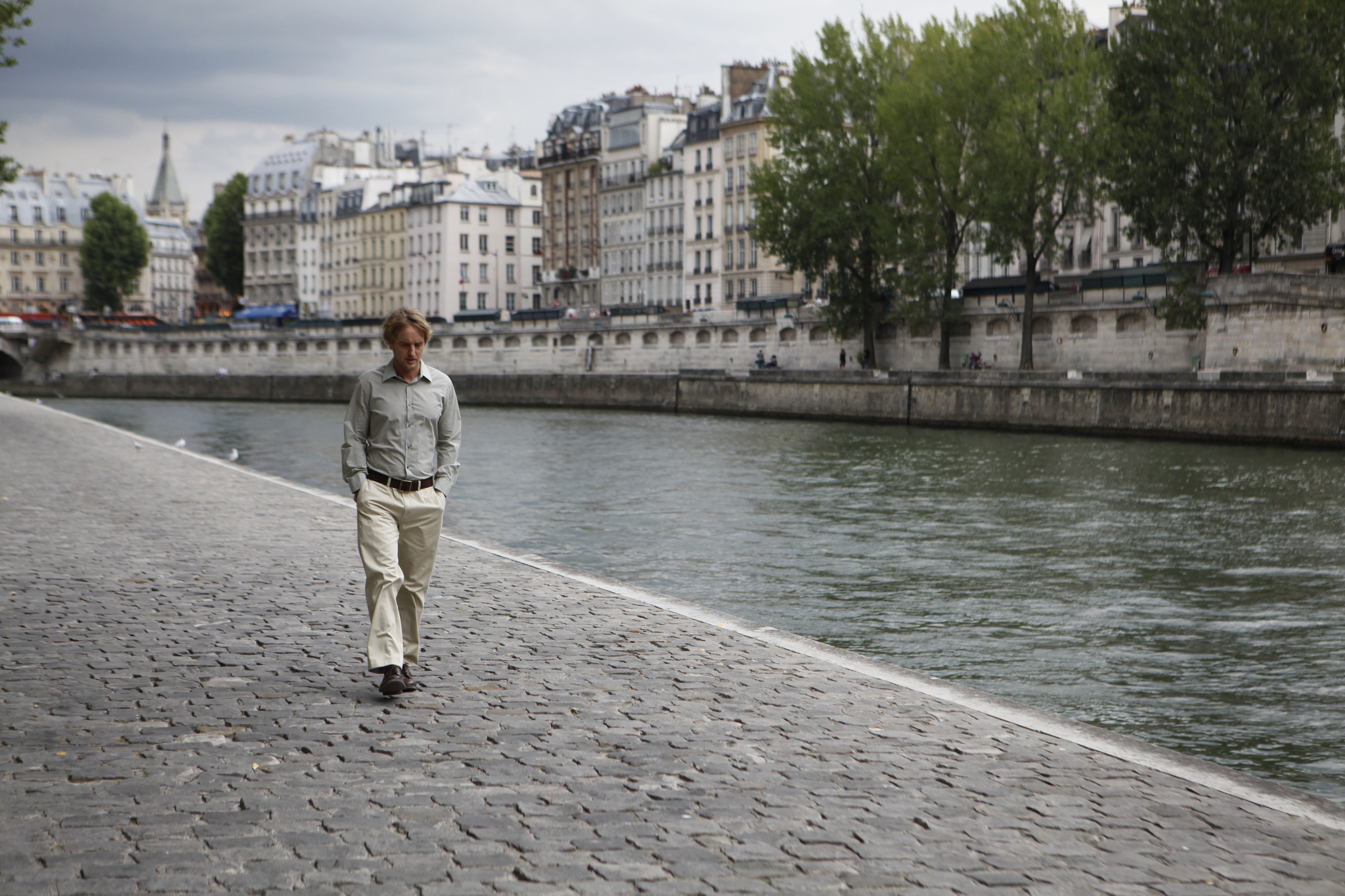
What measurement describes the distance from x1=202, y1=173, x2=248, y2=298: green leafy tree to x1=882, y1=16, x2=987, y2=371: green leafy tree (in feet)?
306

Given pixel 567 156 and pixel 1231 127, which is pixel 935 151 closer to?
pixel 1231 127

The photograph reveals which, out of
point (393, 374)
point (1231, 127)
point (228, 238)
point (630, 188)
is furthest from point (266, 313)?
point (393, 374)

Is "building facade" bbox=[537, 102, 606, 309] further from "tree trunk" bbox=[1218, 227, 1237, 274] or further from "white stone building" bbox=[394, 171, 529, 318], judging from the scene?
"tree trunk" bbox=[1218, 227, 1237, 274]

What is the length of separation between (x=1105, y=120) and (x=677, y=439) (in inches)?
741

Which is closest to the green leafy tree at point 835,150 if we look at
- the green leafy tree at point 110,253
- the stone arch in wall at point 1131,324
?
the stone arch in wall at point 1131,324

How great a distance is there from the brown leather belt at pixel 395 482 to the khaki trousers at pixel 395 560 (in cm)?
2

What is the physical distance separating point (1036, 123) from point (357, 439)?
47170 millimetres

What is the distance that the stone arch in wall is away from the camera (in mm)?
53450

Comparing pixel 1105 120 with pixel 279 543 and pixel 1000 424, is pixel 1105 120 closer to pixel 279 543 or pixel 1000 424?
pixel 1000 424

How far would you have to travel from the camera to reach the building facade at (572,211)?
107938 millimetres

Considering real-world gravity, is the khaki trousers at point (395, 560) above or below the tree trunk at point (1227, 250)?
below

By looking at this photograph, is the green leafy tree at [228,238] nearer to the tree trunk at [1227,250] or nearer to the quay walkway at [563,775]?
the tree trunk at [1227,250]

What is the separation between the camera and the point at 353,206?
5030 inches

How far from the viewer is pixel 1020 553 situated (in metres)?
18.8
